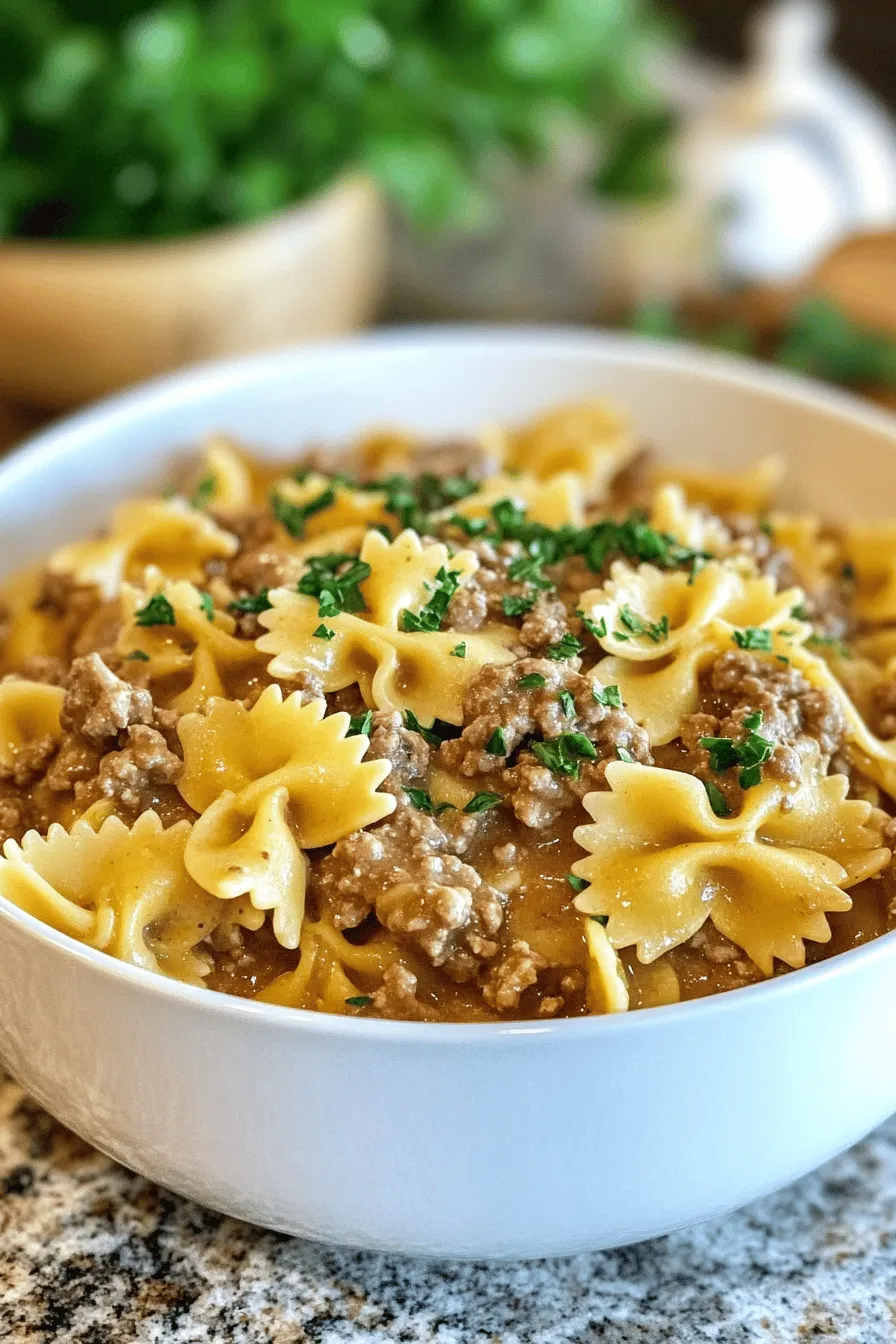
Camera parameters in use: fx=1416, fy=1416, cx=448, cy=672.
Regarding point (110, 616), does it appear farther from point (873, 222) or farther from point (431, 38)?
point (873, 222)

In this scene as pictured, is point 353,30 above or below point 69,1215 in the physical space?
above

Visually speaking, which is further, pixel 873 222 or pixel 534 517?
pixel 873 222

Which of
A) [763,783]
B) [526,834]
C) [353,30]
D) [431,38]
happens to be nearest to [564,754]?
[526,834]

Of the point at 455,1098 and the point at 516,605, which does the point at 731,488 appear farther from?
the point at 455,1098

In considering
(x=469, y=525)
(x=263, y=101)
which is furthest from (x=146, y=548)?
(x=263, y=101)

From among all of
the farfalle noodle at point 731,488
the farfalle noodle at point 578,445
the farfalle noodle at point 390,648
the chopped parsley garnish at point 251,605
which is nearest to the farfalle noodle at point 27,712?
the chopped parsley garnish at point 251,605

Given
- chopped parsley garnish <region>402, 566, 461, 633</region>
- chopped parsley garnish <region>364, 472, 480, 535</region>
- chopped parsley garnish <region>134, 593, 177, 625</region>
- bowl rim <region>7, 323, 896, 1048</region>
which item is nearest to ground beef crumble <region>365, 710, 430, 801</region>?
chopped parsley garnish <region>402, 566, 461, 633</region>
